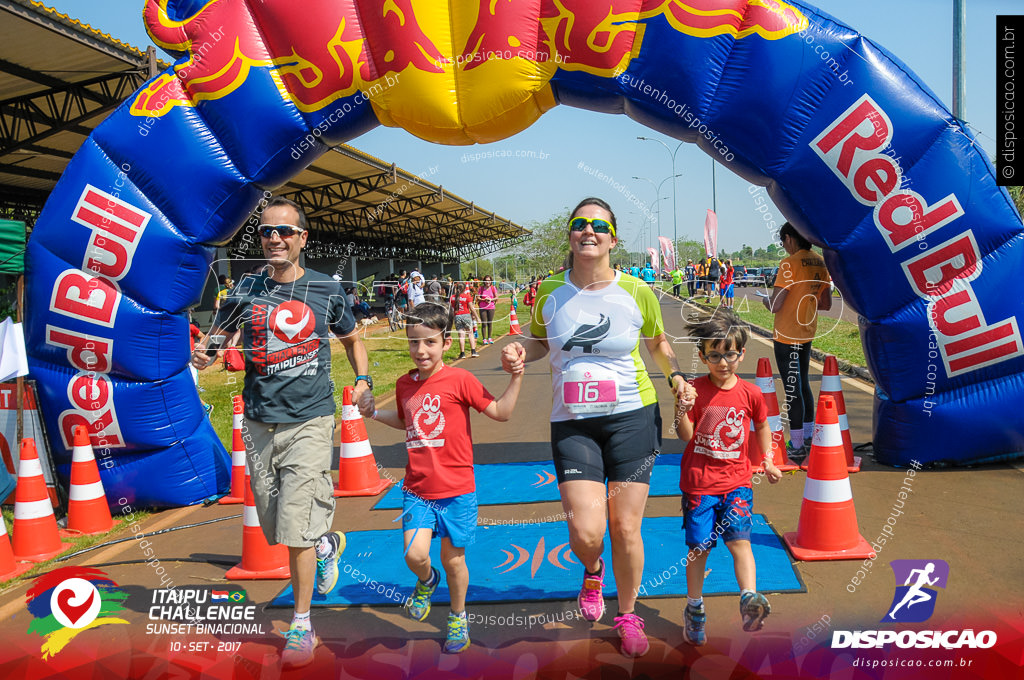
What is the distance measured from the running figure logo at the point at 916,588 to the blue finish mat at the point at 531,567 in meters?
0.47

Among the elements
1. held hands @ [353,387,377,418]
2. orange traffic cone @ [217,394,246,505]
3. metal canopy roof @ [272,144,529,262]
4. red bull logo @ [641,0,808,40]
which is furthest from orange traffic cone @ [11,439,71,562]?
metal canopy roof @ [272,144,529,262]

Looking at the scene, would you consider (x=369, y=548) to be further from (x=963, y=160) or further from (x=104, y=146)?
Answer: (x=963, y=160)

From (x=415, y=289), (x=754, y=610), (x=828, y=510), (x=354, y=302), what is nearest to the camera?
(x=754, y=610)

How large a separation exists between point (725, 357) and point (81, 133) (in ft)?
47.7

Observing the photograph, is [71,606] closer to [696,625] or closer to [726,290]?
[696,625]

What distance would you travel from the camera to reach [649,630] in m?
3.37

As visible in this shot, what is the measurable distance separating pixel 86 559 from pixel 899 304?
616 centimetres

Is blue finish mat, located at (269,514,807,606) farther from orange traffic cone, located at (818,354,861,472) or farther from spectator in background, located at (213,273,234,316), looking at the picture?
spectator in background, located at (213,273,234,316)

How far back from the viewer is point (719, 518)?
10.8ft

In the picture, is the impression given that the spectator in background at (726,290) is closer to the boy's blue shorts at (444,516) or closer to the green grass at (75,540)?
the boy's blue shorts at (444,516)

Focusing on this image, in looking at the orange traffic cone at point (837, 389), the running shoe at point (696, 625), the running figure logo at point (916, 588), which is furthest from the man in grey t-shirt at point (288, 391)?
the orange traffic cone at point (837, 389)

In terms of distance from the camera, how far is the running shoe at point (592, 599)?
3.28 m

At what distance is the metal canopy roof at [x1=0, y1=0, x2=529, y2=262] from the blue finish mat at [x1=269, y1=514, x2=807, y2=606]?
716 cm

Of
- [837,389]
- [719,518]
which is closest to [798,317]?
[837,389]
